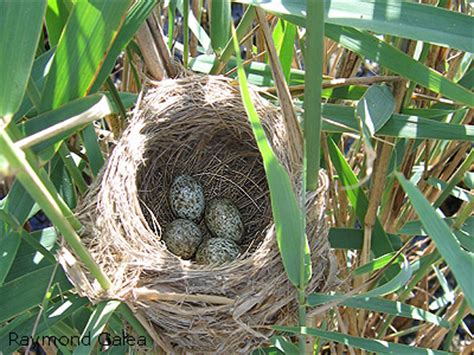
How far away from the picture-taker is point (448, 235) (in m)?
0.54

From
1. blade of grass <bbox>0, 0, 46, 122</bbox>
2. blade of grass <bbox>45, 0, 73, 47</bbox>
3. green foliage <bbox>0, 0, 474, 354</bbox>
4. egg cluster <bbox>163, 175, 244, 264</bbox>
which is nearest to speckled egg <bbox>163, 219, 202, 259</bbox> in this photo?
egg cluster <bbox>163, 175, 244, 264</bbox>

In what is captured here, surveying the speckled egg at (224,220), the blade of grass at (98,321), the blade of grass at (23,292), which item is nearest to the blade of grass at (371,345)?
the blade of grass at (98,321)

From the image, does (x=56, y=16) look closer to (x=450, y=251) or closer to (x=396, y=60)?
(x=396, y=60)

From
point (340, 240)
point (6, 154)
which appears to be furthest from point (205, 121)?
point (6, 154)

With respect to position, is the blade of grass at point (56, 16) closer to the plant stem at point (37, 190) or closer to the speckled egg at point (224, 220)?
the plant stem at point (37, 190)

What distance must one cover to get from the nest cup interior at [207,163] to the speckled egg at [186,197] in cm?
3

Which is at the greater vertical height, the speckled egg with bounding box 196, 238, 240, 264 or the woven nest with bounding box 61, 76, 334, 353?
the woven nest with bounding box 61, 76, 334, 353

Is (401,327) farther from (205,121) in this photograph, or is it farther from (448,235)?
(448,235)

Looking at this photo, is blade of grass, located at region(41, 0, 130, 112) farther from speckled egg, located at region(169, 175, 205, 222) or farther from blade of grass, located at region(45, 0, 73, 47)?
speckled egg, located at region(169, 175, 205, 222)

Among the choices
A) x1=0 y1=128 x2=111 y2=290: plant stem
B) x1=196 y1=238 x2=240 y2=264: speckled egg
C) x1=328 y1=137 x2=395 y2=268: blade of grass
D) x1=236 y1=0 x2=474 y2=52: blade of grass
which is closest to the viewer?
x1=0 y1=128 x2=111 y2=290: plant stem

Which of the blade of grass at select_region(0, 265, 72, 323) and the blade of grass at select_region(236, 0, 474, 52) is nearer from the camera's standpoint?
the blade of grass at select_region(236, 0, 474, 52)

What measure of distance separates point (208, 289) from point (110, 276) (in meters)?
0.11

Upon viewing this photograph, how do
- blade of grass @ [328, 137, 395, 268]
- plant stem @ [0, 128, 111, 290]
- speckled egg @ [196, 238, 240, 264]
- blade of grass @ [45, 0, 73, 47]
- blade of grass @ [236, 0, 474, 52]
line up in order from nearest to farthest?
plant stem @ [0, 128, 111, 290], blade of grass @ [236, 0, 474, 52], blade of grass @ [45, 0, 73, 47], blade of grass @ [328, 137, 395, 268], speckled egg @ [196, 238, 240, 264]

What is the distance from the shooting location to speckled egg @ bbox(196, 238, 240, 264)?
1.01m
